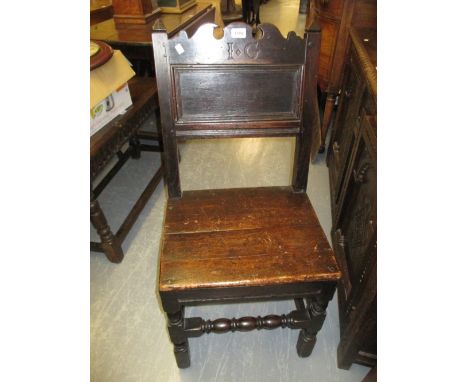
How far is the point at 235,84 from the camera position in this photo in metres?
0.91

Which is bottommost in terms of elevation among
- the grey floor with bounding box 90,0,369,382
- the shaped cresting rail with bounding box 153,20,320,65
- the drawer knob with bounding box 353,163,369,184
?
the grey floor with bounding box 90,0,369,382

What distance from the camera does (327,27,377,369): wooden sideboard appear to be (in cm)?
85

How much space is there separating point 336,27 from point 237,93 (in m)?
1.07

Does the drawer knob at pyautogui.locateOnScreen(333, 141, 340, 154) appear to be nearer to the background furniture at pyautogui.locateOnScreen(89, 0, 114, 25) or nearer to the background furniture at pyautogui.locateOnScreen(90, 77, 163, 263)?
the background furniture at pyautogui.locateOnScreen(90, 77, 163, 263)

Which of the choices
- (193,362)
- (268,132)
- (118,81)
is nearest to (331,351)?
(193,362)

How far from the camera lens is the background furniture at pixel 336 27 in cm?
151

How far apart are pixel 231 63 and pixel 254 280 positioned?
0.62 metres

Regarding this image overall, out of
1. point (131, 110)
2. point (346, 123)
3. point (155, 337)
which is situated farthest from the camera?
point (346, 123)

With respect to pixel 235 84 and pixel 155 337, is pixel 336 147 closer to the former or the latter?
pixel 235 84

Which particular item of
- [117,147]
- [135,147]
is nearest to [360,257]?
[117,147]

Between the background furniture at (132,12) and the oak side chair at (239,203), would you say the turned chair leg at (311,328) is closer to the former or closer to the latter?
the oak side chair at (239,203)

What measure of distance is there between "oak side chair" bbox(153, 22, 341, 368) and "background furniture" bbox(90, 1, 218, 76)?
1.01 m

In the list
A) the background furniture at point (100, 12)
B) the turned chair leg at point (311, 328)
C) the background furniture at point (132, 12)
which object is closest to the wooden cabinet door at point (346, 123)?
the turned chair leg at point (311, 328)

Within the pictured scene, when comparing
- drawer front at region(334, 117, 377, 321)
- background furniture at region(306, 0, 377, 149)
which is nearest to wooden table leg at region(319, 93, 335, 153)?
background furniture at region(306, 0, 377, 149)
